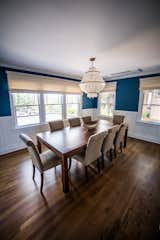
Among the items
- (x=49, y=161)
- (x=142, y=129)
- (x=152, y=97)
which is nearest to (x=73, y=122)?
(x=49, y=161)

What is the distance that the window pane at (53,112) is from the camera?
3.83 meters

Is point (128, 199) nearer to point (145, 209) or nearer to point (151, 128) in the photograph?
point (145, 209)

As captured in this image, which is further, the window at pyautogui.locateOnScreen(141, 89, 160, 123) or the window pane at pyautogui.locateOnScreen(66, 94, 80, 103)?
the window pane at pyautogui.locateOnScreen(66, 94, 80, 103)

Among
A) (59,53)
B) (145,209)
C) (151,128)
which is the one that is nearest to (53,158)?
(145,209)

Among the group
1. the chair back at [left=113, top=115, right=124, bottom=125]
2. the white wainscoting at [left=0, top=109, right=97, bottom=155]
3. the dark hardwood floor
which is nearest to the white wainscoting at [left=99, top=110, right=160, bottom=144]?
the chair back at [left=113, top=115, right=124, bottom=125]

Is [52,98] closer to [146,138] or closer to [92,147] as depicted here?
[92,147]

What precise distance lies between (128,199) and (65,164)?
1104 mm

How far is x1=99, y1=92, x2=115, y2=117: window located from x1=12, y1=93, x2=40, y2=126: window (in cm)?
310

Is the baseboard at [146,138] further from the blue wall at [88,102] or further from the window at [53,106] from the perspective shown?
the window at [53,106]

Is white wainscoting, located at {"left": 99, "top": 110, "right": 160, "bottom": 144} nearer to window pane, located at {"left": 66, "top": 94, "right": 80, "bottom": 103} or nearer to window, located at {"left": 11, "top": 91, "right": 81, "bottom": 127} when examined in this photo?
window pane, located at {"left": 66, "top": 94, "right": 80, "bottom": 103}

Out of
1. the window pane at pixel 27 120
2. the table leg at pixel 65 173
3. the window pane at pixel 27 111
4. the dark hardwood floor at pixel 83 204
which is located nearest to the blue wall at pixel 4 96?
the window pane at pixel 27 111

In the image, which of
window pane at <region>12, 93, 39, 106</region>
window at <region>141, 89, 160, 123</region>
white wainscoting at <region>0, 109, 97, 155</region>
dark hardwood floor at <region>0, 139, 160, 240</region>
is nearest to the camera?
dark hardwood floor at <region>0, 139, 160, 240</region>

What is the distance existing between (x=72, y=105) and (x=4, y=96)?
245cm

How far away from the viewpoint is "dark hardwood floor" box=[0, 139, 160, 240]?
4.06 ft
